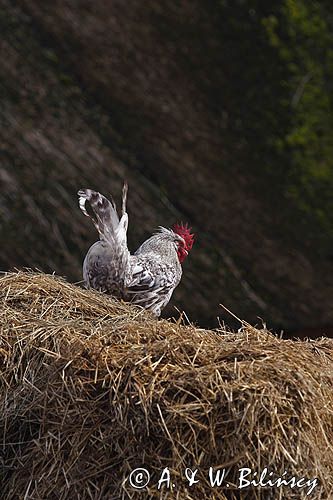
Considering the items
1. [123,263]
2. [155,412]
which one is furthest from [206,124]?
[155,412]

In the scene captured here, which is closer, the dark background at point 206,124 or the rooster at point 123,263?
the rooster at point 123,263

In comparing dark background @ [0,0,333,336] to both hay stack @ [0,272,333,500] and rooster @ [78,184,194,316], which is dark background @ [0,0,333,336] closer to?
rooster @ [78,184,194,316]

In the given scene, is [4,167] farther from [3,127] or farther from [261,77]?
[261,77]

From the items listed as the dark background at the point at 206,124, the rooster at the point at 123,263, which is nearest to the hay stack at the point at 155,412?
the rooster at the point at 123,263

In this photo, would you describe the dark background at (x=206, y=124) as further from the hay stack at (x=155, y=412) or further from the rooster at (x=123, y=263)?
the hay stack at (x=155, y=412)

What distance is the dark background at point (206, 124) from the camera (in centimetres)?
596

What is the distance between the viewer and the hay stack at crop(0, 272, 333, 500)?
2.40 meters

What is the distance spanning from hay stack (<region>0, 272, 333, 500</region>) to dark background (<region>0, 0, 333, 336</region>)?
10.3 ft

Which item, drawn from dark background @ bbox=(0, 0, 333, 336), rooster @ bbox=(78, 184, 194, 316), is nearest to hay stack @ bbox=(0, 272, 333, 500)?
rooster @ bbox=(78, 184, 194, 316)

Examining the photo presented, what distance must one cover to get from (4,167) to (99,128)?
781 mm

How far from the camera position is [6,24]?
6156 mm

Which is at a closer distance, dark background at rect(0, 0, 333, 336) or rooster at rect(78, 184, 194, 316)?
rooster at rect(78, 184, 194, 316)

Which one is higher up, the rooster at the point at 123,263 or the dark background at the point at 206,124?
the rooster at the point at 123,263

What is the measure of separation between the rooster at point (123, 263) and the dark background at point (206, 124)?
165cm
